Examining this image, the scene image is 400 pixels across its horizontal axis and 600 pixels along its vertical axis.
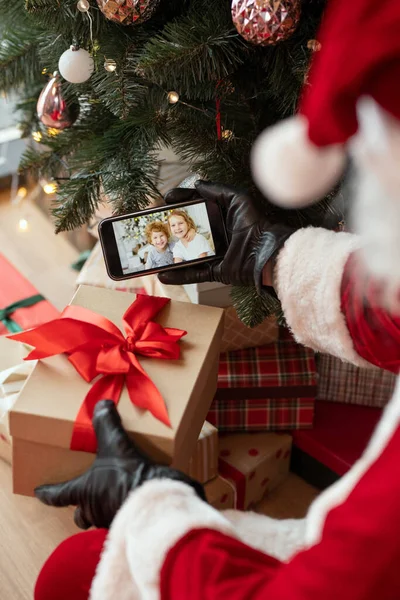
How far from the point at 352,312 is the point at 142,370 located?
0.77 ft

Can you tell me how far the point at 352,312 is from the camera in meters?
0.63

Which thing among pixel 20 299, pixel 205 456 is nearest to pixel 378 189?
pixel 205 456

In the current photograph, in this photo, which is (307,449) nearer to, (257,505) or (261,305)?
(257,505)

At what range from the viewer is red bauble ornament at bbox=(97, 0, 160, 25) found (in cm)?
69

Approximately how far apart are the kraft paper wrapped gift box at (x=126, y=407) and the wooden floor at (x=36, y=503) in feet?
0.59

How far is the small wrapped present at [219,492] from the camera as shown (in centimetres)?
91

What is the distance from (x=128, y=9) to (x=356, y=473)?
0.55m

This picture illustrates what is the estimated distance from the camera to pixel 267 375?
0.97 m

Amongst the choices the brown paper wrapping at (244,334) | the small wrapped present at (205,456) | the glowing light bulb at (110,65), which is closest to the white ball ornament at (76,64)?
the glowing light bulb at (110,65)

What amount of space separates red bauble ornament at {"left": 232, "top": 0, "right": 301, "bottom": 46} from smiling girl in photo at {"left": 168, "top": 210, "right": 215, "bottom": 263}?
23 cm

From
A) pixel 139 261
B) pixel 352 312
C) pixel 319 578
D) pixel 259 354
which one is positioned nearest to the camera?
pixel 319 578

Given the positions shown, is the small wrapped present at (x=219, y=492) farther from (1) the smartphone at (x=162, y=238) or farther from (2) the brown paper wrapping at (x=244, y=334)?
(1) the smartphone at (x=162, y=238)

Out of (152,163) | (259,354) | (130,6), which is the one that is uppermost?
(130,6)

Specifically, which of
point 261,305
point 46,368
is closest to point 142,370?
point 46,368
